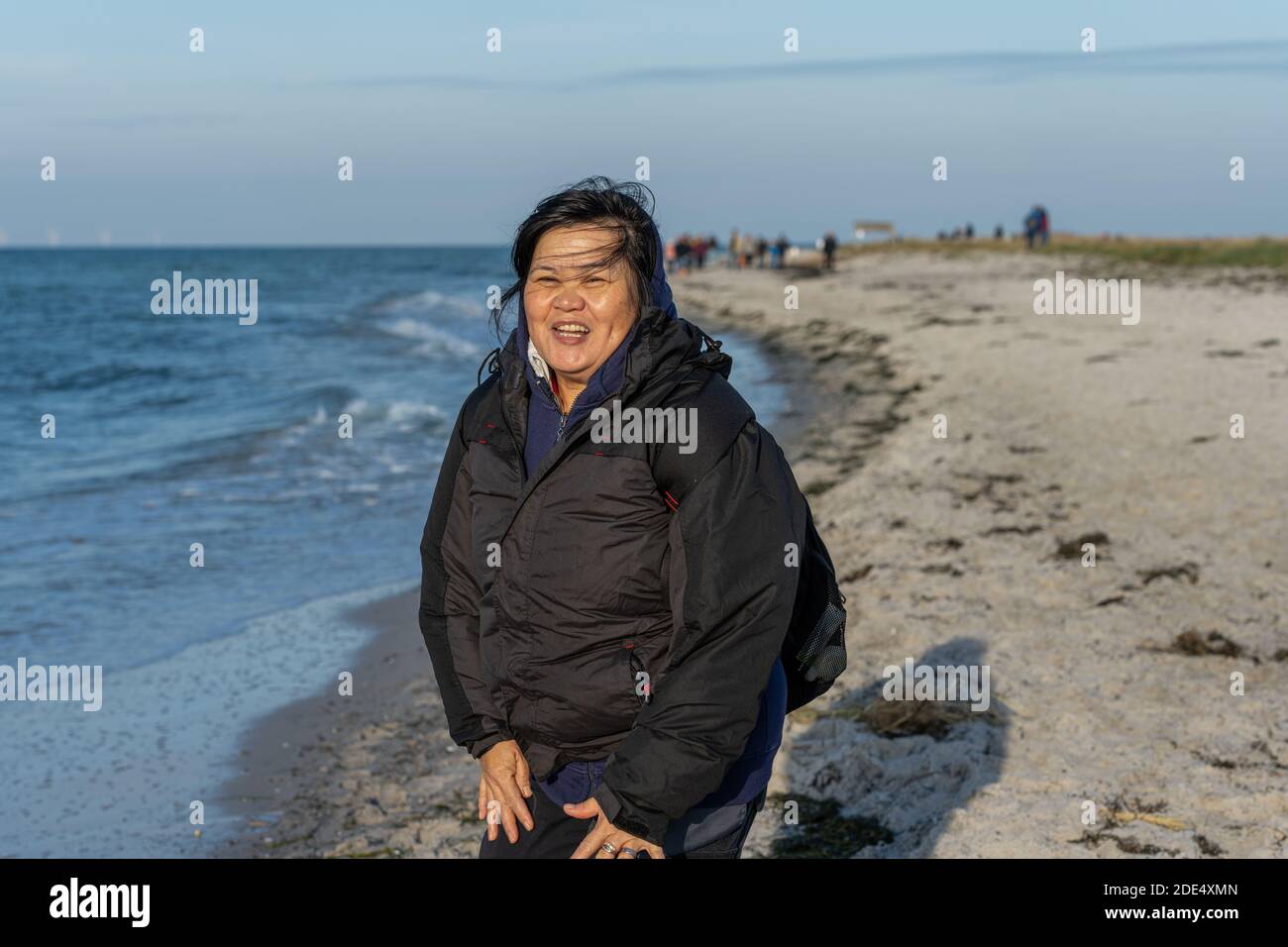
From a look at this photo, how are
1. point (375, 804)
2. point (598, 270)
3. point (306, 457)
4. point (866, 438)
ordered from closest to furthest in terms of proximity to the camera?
1. point (598, 270)
2. point (375, 804)
3. point (866, 438)
4. point (306, 457)

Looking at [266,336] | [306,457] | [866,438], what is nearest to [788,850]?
[866,438]

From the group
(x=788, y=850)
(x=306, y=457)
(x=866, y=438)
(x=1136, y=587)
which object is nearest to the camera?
(x=788, y=850)

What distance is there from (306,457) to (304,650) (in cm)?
829

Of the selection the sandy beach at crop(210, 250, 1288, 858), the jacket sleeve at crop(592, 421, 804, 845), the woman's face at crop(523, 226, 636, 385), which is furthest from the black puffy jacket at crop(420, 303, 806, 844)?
the sandy beach at crop(210, 250, 1288, 858)

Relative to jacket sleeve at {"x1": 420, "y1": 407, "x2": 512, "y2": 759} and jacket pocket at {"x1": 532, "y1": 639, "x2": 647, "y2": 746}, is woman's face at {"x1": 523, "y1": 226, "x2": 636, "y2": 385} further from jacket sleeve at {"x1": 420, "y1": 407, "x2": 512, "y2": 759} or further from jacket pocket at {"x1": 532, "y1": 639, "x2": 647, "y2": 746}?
jacket pocket at {"x1": 532, "y1": 639, "x2": 647, "y2": 746}

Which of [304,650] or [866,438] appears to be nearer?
[304,650]

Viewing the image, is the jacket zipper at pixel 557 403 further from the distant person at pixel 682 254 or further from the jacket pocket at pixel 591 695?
the distant person at pixel 682 254

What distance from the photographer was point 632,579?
259 cm

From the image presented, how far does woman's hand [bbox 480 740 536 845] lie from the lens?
9.30 feet

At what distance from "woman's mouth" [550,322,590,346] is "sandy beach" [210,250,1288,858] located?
3044 mm

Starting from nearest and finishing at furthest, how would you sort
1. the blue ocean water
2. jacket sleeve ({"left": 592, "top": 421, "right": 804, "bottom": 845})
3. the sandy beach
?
jacket sleeve ({"left": 592, "top": 421, "right": 804, "bottom": 845})
the sandy beach
the blue ocean water

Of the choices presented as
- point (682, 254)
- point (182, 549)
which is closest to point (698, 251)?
point (682, 254)
